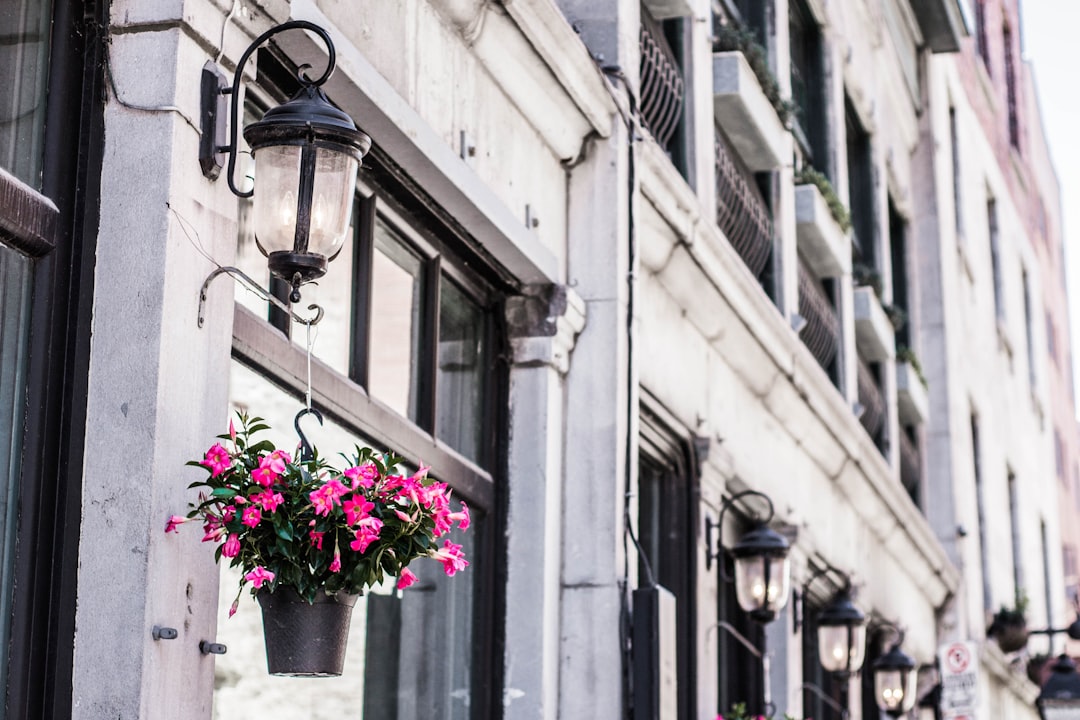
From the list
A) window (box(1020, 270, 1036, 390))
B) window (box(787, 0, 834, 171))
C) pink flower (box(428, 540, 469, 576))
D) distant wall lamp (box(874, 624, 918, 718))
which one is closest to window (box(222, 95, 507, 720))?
pink flower (box(428, 540, 469, 576))

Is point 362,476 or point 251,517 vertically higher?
point 362,476

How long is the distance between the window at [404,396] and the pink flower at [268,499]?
110 centimetres

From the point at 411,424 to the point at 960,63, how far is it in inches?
772

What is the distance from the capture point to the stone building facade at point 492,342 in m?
4.81

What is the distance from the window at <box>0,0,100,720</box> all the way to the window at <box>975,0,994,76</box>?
2599 cm

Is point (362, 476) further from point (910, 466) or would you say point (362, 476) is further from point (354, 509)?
point (910, 466)

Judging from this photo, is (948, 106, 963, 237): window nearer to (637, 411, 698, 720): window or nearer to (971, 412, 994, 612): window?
(971, 412, 994, 612): window

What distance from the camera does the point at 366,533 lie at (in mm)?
4777

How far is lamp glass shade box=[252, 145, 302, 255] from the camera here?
490 cm

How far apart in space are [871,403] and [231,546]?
13.5 m

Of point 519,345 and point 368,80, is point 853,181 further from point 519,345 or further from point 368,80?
point 368,80

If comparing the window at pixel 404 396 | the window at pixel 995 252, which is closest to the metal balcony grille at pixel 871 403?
the window at pixel 404 396

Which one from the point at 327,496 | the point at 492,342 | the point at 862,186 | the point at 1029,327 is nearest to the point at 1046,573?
the point at 1029,327

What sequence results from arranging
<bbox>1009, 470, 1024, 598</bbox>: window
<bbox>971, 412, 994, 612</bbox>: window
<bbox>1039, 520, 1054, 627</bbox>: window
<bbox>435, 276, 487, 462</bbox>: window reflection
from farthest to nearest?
1. <bbox>1039, 520, 1054, 627</bbox>: window
2. <bbox>1009, 470, 1024, 598</bbox>: window
3. <bbox>971, 412, 994, 612</bbox>: window
4. <bbox>435, 276, 487, 462</bbox>: window reflection
